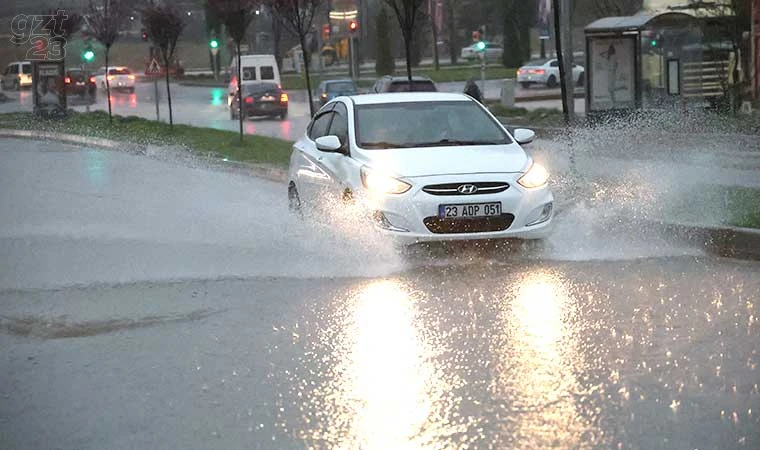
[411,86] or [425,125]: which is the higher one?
[425,125]

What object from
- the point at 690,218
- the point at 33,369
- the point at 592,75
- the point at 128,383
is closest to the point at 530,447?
the point at 128,383

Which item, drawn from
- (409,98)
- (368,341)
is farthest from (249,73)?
(368,341)

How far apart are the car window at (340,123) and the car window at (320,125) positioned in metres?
0.17

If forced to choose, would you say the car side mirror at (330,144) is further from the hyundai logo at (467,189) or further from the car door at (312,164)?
the hyundai logo at (467,189)

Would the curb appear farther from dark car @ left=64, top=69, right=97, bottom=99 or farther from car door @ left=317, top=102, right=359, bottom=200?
dark car @ left=64, top=69, right=97, bottom=99

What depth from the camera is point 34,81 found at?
42656mm

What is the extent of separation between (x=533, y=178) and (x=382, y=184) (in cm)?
123

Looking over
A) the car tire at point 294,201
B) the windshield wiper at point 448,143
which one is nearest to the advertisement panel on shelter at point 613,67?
the car tire at point 294,201

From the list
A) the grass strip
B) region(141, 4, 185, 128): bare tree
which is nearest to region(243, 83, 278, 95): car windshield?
the grass strip

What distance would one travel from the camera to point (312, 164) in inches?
486

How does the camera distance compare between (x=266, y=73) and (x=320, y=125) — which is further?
(x=266, y=73)

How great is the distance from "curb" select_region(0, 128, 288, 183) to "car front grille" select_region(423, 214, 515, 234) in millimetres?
9169

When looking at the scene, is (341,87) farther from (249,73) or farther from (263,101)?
(249,73)

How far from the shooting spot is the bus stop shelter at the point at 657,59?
2964 cm
